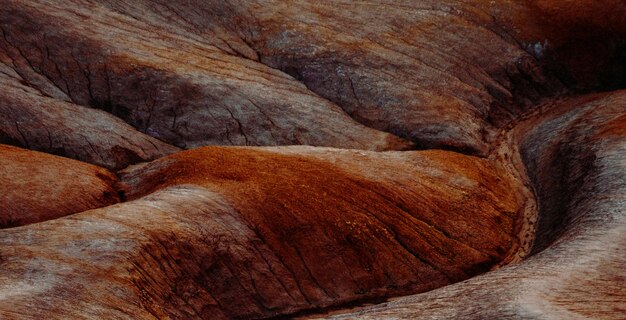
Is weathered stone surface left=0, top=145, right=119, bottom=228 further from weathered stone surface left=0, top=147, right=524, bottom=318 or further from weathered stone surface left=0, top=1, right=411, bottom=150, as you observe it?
weathered stone surface left=0, top=1, right=411, bottom=150

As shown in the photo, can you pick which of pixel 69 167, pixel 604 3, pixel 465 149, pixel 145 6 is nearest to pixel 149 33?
pixel 145 6

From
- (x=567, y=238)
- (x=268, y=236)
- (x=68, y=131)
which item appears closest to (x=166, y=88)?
(x=68, y=131)

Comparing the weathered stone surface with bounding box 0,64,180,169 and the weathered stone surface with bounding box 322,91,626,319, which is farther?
the weathered stone surface with bounding box 0,64,180,169

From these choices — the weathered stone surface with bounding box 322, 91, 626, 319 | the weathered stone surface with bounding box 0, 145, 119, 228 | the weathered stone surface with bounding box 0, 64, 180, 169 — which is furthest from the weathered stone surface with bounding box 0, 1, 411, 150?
the weathered stone surface with bounding box 322, 91, 626, 319

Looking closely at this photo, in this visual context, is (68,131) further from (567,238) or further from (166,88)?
(567,238)

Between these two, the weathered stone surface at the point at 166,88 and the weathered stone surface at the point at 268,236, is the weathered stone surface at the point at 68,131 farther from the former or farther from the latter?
the weathered stone surface at the point at 268,236

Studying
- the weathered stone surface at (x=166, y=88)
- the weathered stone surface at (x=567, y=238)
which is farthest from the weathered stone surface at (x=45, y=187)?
the weathered stone surface at (x=567, y=238)
